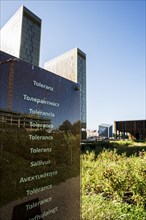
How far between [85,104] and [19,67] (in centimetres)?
7479

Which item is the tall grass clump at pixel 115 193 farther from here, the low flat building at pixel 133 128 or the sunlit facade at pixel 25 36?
the low flat building at pixel 133 128

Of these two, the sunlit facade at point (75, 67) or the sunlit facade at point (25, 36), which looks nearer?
the sunlit facade at point (25, 36)

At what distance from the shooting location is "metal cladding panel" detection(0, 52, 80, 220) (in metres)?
2.61

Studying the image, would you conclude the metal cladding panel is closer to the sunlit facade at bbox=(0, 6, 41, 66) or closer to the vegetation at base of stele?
the vegetation at base of stele

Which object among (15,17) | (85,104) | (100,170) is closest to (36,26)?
(15,17)

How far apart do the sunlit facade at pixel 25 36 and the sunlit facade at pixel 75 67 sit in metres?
21.1

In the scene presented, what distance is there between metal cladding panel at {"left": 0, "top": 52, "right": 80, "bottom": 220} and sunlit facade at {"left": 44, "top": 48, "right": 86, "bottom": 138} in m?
68.5

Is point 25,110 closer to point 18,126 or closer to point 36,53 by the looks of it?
point 18,126

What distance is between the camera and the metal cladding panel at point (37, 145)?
2.61 meters

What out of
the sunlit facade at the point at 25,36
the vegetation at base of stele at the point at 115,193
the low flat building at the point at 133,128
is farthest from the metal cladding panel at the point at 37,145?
the low flat building at the point at 133,128

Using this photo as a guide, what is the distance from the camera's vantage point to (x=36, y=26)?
179ft

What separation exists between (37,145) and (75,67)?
73616 mm

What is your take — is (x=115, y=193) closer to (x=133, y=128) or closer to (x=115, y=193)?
(x=115, y=193)

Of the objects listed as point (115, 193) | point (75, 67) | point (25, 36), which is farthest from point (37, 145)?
point (75, 67)
